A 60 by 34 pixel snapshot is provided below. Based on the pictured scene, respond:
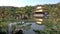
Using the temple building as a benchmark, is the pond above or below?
below

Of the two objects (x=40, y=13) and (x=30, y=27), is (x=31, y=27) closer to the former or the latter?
(x=30, y=27)

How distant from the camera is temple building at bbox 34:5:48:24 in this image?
189 cm

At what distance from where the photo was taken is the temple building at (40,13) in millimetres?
1889

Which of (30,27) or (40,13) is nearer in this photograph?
(30,27)

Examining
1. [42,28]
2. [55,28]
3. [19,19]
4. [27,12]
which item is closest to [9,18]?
[19,19]

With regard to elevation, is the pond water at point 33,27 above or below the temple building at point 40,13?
below

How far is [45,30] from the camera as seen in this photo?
1.67 metres

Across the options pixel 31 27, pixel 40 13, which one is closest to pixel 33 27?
pixel 31 27

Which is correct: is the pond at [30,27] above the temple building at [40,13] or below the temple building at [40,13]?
below

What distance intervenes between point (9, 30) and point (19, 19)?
18cm

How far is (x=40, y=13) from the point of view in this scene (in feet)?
6.50

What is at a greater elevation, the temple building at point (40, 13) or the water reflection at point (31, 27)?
the temple building at point (40, 13)

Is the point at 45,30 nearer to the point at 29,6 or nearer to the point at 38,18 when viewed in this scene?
the point at 38,18

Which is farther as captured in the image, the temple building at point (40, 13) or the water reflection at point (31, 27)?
the temple building at point (40, 13)
